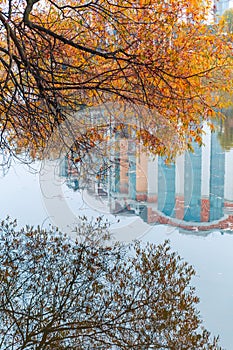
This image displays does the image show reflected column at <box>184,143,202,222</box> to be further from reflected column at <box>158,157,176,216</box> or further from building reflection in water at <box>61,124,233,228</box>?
reflected column at <box>158,157,176,216</box>

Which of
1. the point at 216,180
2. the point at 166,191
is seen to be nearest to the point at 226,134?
the point at 216,180

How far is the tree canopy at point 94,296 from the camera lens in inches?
63.1

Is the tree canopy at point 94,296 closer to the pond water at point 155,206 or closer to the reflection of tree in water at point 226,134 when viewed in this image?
the pond water at point 155,206

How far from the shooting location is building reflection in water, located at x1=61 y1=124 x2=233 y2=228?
11.1 feet

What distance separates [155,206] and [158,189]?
0.47ft

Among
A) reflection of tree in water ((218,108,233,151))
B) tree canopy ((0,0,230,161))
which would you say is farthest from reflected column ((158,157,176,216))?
reflection of tree in water ((218,108,233,151))

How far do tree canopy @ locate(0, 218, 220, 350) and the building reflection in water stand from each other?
80cm

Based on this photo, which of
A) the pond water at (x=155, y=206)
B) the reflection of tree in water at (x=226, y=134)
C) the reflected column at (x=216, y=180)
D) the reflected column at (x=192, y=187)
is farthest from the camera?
the reflection of tree in water at (x=226, y=134)

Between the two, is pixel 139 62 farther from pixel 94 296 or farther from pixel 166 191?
pixel 94 296

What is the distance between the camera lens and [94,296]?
191cm

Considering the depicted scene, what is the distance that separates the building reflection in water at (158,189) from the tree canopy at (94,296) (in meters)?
0.80

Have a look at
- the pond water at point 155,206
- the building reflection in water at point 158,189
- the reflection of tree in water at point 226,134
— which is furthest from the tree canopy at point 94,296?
the reflection of tree in water at point 226,134

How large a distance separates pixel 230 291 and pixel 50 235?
1.09 m

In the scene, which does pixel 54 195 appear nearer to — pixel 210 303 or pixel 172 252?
pixel 172 252
